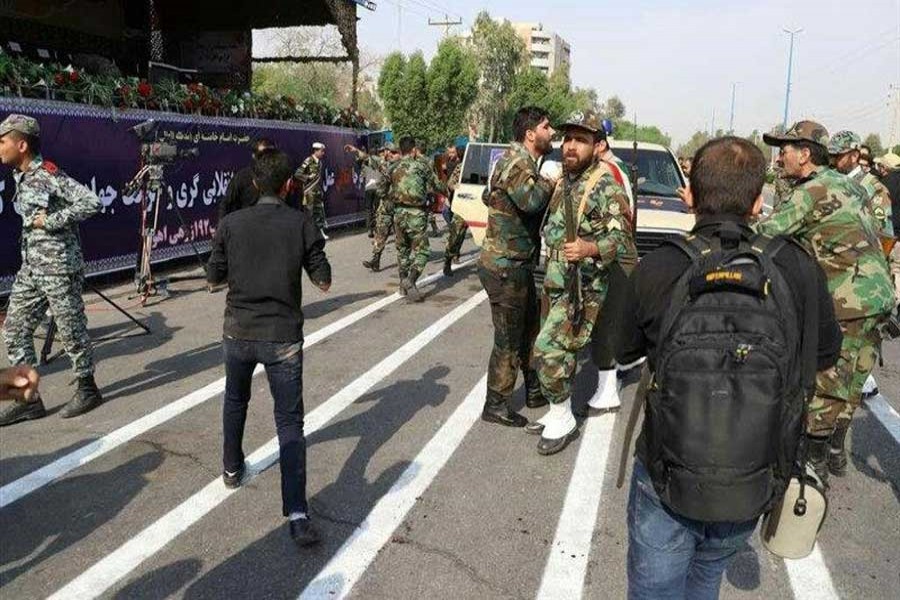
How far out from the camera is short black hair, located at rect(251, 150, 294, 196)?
10.7 ft

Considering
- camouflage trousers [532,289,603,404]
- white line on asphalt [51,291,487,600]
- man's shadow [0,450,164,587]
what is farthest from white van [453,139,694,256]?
man's shadow [0,450,164,587]

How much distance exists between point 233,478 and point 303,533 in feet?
2.32

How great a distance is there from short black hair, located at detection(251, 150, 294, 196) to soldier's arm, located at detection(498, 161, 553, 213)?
59.2 inches

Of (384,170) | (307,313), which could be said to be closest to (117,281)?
(307,313)

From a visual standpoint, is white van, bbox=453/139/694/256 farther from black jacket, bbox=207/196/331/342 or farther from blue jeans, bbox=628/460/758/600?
blue jeans, bbox=628/460/758/600

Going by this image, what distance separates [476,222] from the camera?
9352 mm

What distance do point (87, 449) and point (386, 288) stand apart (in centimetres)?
550

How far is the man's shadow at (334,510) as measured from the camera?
2.90m

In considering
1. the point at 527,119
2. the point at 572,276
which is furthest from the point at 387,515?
the point at 527,119

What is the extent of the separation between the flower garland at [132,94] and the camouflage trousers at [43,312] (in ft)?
12.3

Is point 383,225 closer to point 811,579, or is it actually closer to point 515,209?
point 515,209

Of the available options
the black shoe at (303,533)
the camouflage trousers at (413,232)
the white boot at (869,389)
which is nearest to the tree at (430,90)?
the camouflage trousers at (413,232)

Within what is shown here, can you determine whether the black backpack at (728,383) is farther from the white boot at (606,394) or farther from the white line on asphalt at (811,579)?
the white boot at (606,394)

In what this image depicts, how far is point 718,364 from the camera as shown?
1.66 m
